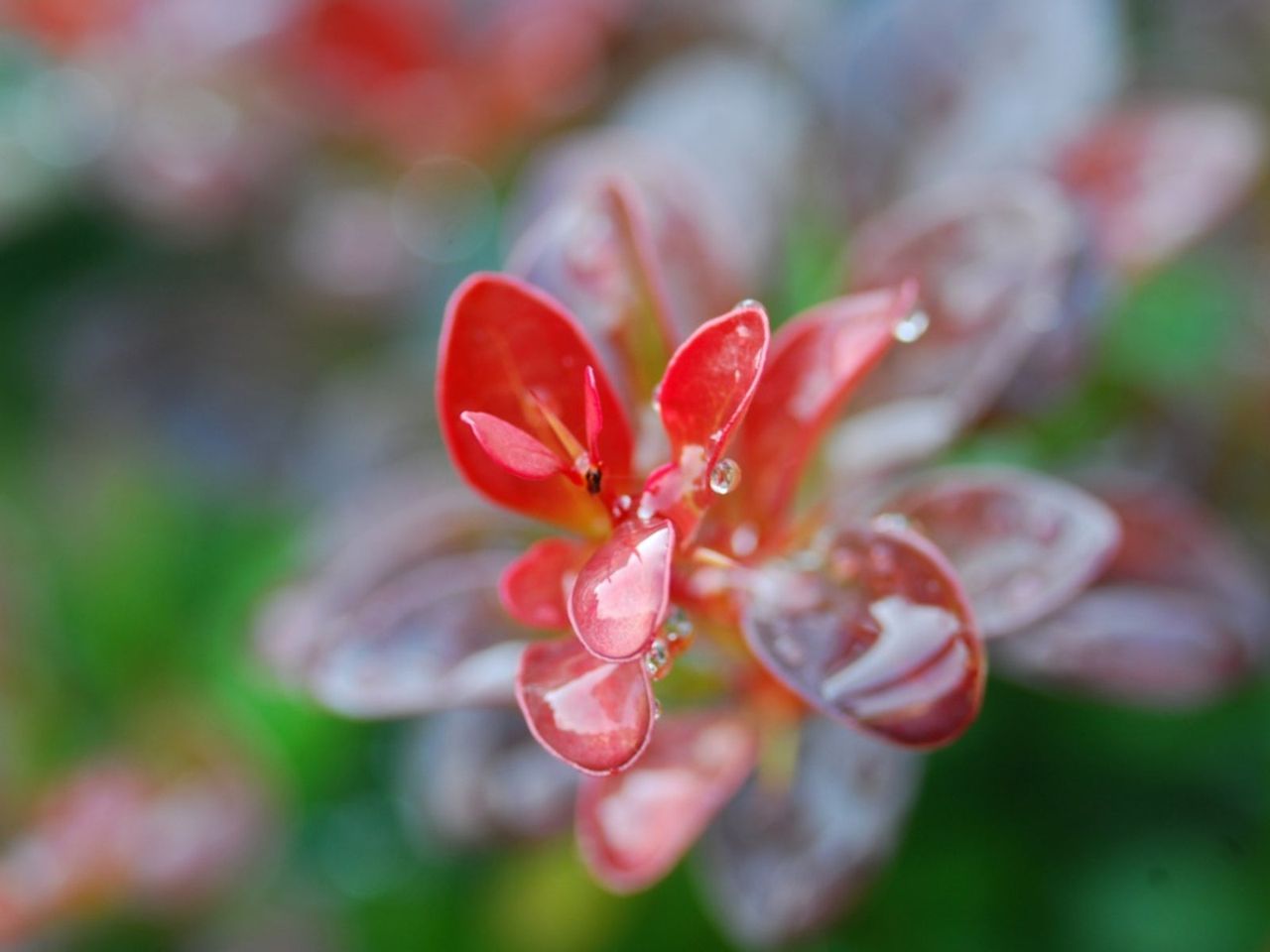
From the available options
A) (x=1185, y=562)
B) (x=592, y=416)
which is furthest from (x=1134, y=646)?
(x=592, y=416)

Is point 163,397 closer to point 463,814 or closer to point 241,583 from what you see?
point 241,583

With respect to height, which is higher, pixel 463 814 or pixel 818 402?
pixel 818 402

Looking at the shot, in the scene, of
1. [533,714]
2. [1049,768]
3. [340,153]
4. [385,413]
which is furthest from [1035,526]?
[340,153]

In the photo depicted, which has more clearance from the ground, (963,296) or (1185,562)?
(963,296)

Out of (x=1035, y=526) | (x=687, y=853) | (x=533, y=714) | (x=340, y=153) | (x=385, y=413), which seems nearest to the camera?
(x=533, y=714)

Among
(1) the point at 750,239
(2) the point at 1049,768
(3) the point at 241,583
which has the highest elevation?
(1) the point at 750,239

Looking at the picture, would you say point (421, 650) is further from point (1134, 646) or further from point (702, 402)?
point (1134, 646)
